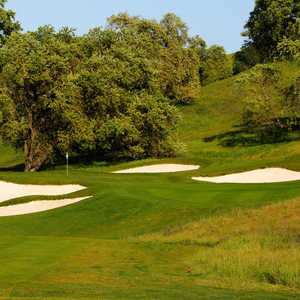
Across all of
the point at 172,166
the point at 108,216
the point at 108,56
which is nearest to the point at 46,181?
the point at 108,216

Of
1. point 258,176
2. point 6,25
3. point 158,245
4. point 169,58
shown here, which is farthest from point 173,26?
point 158,245

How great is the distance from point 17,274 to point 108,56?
47.4 m

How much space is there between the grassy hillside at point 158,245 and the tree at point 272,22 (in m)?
60.6

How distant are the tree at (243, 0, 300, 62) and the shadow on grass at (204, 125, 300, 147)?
76.6ft

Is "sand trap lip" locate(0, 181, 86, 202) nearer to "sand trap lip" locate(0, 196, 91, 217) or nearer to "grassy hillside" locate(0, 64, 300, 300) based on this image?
"grassy hillside" locate(0, 64, 300, 300)

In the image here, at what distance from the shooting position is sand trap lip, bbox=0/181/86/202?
31.3 meters

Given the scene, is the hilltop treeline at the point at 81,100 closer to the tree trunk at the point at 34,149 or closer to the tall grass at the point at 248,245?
the tree trunk at the point at 34,149

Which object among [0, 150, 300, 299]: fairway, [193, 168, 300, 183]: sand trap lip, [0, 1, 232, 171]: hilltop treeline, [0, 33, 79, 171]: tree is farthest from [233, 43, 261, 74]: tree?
[0, 150, 300, 299]: fairway

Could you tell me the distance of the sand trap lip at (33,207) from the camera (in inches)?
1073

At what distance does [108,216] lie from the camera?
75.4 ft

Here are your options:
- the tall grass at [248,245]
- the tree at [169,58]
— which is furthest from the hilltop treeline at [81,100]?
the tall grass at [248,245]

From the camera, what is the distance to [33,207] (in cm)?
2769

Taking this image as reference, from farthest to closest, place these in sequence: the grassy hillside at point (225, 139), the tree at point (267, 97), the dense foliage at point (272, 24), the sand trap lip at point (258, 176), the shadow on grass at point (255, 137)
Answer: the dense foliage at point (272, 24), the shadow on grass at point (255, 137), the tree at point (267, 97), the grassy hillside at point (225, 139), the sand trap lip at point (258, 176)

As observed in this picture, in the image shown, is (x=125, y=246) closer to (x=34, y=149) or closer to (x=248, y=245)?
(x=248, y=245)
